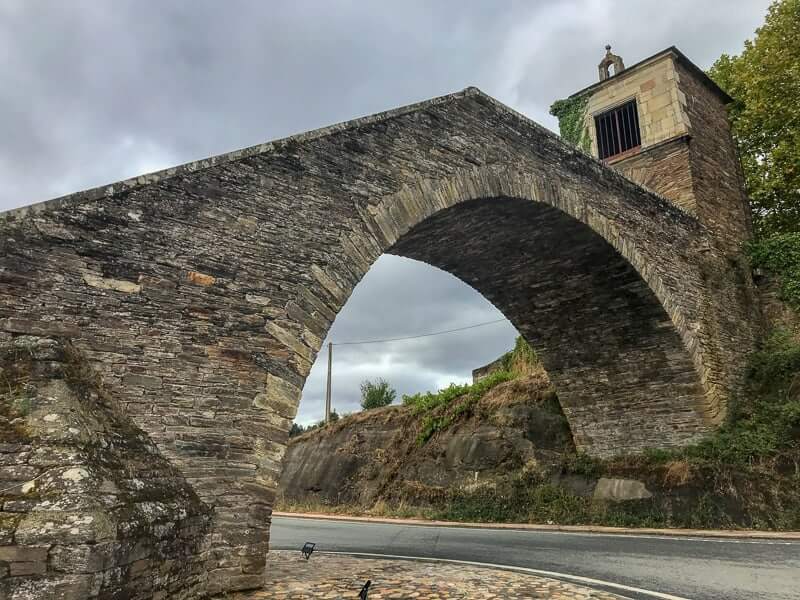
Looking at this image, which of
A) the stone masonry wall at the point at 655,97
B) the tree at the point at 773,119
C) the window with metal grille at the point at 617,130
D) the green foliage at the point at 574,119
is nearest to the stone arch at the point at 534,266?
the stone masonry wall at the point at 655,97

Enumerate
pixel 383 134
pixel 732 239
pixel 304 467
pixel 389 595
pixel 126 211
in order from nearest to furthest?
pixel 389 595 → pixel 126 211 → pixel 383 134 → pixel 732 239 → pixel 304 467

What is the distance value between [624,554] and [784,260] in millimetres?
10264

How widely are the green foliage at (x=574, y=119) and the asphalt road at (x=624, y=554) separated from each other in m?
11.7

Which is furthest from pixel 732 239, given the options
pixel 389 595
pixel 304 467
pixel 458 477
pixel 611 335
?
pixel 304 467

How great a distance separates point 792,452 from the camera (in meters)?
10.6

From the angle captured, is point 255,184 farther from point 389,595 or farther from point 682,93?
point 682,93

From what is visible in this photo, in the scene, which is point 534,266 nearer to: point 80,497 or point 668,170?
point 668,170

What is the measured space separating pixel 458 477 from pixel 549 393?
124 inches

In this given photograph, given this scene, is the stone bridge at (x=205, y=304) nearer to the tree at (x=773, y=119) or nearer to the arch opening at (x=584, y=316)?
the arch opening at (x=584, y=316)

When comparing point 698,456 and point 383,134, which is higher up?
point 383,134

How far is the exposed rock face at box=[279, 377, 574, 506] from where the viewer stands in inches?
568

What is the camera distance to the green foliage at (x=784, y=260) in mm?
13922

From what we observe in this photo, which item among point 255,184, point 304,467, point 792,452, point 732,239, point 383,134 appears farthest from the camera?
point 304,467

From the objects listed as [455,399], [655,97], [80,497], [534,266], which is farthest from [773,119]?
[80,497]
